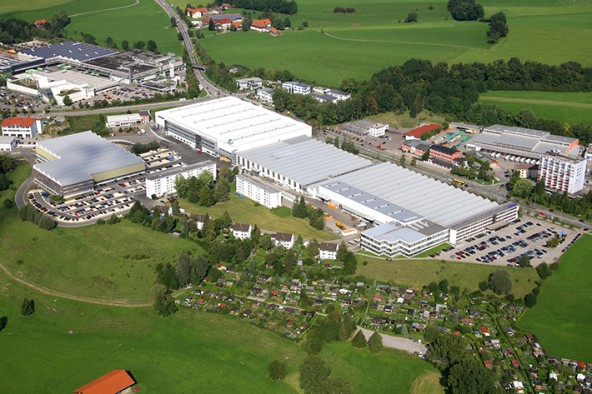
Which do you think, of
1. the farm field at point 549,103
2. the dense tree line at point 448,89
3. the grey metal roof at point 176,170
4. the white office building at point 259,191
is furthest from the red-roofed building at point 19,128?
the farm field at point 549,103

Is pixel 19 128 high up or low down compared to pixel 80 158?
up

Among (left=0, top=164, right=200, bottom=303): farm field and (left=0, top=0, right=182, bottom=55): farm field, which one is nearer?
(left=0, top=164, right=200, bottom=303): farm field

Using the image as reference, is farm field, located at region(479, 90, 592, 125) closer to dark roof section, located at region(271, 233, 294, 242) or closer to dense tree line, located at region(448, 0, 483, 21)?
dense tree line, located at region(448, 0, 483, 21)

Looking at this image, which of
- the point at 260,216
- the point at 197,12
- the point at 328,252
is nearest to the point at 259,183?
the point at 260,216

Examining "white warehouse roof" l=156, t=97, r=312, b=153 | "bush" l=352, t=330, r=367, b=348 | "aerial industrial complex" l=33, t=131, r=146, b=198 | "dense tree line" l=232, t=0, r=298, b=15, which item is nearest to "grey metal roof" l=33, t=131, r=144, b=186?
"aerial industrial complex" l=33, t=131, r=146, b=198

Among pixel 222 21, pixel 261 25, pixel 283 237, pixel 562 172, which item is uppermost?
pixel 222 21

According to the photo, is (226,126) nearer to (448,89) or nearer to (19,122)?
(19,122)

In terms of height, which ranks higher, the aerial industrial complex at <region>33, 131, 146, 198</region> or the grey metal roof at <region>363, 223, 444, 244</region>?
the aerial industrial complex at <region>33, 131, 146, 198</region>

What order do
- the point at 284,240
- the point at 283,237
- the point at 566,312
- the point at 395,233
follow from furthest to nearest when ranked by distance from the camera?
the point at 283,237 < the point at 284,240 < the point at 395,233 < the point at 566,312
